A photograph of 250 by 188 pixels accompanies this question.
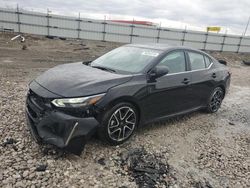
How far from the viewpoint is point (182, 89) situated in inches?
187

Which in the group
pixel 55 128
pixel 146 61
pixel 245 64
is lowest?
pixel 245 64

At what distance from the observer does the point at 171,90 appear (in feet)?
14.8

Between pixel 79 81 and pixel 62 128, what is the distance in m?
0.76

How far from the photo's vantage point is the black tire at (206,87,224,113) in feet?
19.0

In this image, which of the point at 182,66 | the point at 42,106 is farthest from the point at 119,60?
the point at 42,106

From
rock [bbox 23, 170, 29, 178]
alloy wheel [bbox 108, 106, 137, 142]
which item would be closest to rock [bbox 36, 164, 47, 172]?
→ rock [bbox 23, 170, 29, 178]

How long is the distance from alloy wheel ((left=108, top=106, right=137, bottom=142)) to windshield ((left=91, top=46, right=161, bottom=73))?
745mm

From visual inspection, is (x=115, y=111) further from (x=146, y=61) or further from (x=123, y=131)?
(x=146, y=61)

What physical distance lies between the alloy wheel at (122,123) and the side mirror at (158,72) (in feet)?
2.32

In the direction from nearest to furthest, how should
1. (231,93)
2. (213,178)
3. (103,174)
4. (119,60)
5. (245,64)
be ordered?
(103,174) → (213,178) → (119,60) → (231,93) → (245,64)

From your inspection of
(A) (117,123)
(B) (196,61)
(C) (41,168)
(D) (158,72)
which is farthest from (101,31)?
(C) (41,168)

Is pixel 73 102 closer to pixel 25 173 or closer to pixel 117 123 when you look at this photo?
pixel 117 123

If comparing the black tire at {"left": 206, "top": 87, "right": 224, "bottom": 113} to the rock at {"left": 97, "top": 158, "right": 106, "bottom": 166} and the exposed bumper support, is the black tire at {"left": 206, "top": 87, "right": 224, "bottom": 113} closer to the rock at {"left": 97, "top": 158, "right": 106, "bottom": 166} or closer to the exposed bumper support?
the rock at {"left": 97, "top": 158, "right": 106, "bottom": 166}

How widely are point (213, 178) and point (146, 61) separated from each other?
84.7 inches
